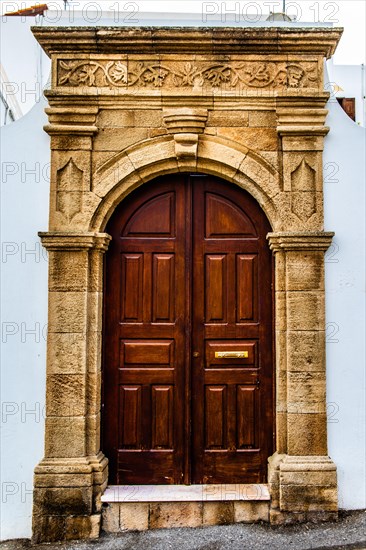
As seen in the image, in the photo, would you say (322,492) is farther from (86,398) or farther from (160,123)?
(160,123)

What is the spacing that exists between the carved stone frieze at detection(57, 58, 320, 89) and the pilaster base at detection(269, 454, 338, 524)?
10.7 ft

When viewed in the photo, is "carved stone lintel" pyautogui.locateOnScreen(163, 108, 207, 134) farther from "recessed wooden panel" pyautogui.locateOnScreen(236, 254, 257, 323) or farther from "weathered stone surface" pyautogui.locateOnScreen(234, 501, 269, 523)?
"weathered stone surface" pyautogui.locateOnScreen(234, 501, 269, 523)

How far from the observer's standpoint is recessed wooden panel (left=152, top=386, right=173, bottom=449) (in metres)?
4.20

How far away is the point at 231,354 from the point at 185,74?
2.48 m

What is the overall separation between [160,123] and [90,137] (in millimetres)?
620

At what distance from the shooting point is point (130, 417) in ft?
13.8

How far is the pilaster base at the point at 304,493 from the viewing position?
12.8 ft

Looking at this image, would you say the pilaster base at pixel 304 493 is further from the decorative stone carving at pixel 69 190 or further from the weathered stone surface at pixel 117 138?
the weathered stone surface at pixel 117 138

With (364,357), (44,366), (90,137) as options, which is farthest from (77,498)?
(90,137)

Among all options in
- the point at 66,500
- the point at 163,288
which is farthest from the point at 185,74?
the point at 66,500

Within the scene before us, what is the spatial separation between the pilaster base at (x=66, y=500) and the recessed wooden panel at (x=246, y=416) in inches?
49.0

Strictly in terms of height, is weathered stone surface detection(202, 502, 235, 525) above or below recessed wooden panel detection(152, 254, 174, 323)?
below

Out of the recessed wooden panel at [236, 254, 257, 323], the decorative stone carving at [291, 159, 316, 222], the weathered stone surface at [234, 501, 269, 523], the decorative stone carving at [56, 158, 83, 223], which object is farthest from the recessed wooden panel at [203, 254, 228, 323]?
the weathered stone surface at [234, 501, 269, 523]

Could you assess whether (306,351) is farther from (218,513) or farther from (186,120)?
(186,120)
